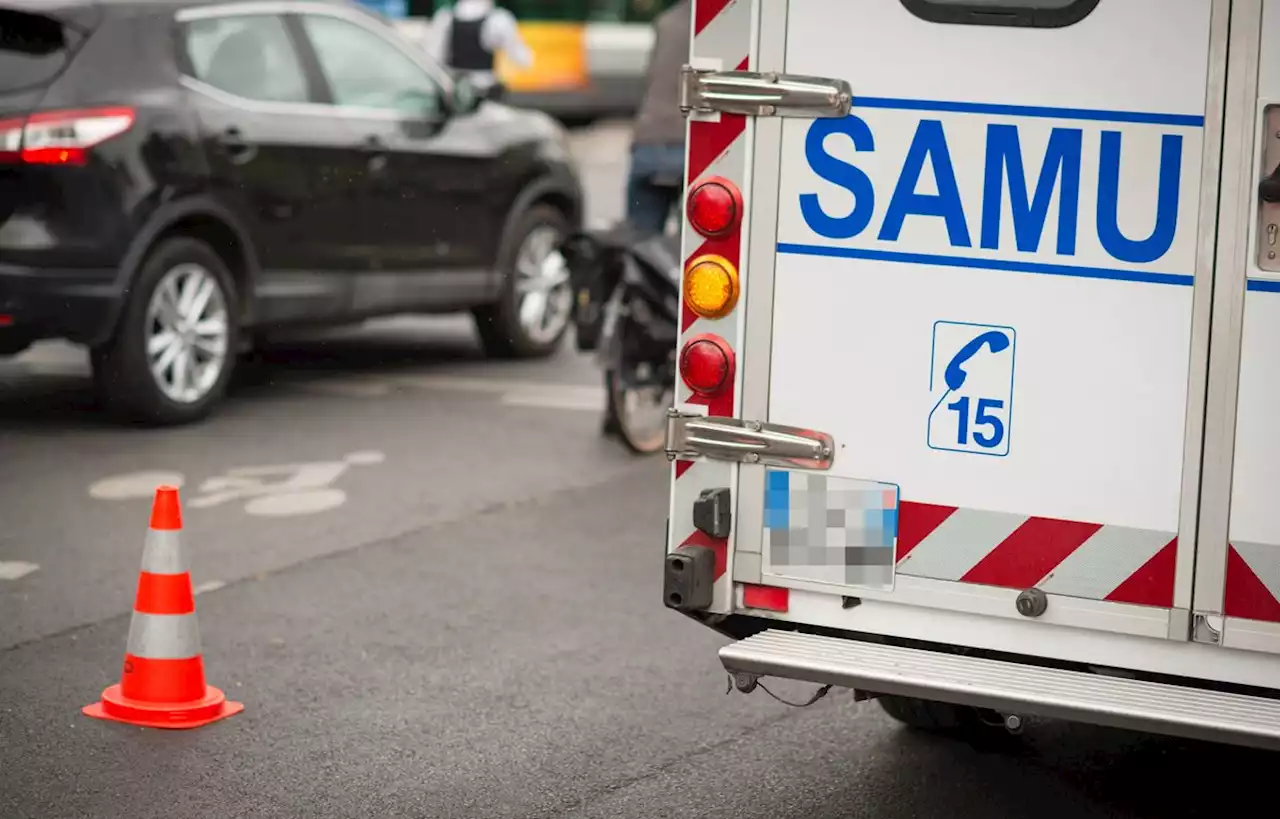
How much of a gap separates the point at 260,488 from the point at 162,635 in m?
3.03

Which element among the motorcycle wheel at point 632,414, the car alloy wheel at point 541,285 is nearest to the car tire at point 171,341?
the motorcycle wheel at point 632,414

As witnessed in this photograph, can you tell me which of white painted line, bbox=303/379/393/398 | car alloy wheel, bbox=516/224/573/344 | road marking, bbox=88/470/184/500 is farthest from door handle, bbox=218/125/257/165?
car alloy wheel, bbox=516/224/573/344

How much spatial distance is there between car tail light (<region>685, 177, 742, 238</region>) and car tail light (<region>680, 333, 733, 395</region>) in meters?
0.25

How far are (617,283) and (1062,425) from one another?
5.20 meters

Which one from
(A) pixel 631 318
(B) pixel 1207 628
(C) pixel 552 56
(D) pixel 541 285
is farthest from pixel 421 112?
(C) pixel 552 56

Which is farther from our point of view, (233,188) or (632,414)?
(233,188)

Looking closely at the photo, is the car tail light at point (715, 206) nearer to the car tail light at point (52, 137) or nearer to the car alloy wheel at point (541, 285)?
the car tail light at point (52, 137)

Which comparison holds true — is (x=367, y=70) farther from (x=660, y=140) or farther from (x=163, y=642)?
(x=163, y=642)

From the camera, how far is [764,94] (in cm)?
471

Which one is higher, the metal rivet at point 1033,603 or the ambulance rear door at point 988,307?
the ambulance rear door at point 988,307

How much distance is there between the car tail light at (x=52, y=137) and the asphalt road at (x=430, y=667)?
4.21ft

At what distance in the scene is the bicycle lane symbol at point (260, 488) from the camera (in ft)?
27.7

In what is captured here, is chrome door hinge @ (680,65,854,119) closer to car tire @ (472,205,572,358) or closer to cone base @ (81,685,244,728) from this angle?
cone base @ (81,685,244,728)

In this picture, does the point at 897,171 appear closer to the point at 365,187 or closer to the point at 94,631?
the point at 94,631
